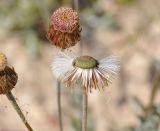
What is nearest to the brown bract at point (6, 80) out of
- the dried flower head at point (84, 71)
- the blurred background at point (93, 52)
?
the dried flower head at point (84, 71)

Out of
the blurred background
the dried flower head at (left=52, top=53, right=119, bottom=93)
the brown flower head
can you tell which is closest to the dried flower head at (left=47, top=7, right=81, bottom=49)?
the dried flower head at (left=52, top=53, right=119, bottom=93)

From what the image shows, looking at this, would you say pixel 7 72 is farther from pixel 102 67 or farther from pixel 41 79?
pixel 41 79

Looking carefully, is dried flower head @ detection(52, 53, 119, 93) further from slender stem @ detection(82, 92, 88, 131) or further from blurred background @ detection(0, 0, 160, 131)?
blurred background @ detection(0, 0, 160, 131)

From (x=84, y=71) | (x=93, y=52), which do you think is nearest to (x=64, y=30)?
(x=84, y=71)

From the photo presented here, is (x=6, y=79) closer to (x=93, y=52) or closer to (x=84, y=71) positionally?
(x=84, y=71)

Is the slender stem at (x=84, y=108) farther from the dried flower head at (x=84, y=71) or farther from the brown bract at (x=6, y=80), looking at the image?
the brown bract at (x=6, y=80)

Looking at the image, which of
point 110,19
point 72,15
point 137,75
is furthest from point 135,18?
point 72,15
